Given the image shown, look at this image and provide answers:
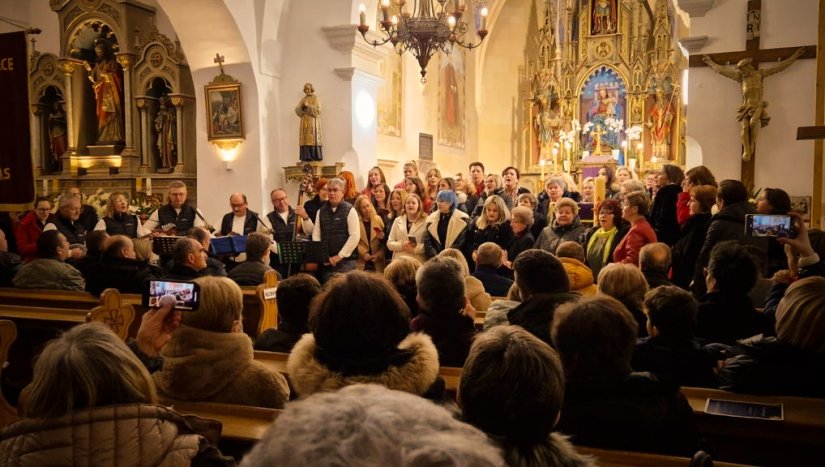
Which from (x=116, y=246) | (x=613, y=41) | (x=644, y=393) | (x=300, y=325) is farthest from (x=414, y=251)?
(x=613, y=41)

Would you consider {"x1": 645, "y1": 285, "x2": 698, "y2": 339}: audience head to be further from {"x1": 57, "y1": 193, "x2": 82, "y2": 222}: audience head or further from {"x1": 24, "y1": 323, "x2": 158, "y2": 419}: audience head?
{"x1": 57, "y1": 193, "x2": 82, "y2": 222}: audience head

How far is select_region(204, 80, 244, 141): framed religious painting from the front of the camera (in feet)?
32.2

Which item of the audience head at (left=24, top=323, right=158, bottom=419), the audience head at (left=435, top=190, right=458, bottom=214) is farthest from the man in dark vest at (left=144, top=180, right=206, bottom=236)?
the audience head at (left=24, top=323, right=158, bottom=419)

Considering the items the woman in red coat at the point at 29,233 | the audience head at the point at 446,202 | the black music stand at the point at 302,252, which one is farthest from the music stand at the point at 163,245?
the audience head at the point at 446,202

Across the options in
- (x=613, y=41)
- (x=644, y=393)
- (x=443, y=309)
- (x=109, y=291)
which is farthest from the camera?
(x=613, y=41)

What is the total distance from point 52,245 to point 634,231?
15.1 ft

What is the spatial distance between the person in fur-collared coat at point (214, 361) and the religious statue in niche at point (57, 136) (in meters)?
11.2

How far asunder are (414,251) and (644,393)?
4914 millimetres

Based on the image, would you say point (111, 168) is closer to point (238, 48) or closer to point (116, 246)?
point (238, 48)

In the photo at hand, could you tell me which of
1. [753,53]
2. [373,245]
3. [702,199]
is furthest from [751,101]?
[373,245]

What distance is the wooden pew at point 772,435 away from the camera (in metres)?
2.45

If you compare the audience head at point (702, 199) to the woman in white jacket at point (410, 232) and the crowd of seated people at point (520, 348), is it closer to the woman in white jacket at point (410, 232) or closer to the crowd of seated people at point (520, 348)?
the crowd of seated people at point (520, 348)

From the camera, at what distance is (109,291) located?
3.97 meters

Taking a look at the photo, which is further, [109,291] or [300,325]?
[109,291]
